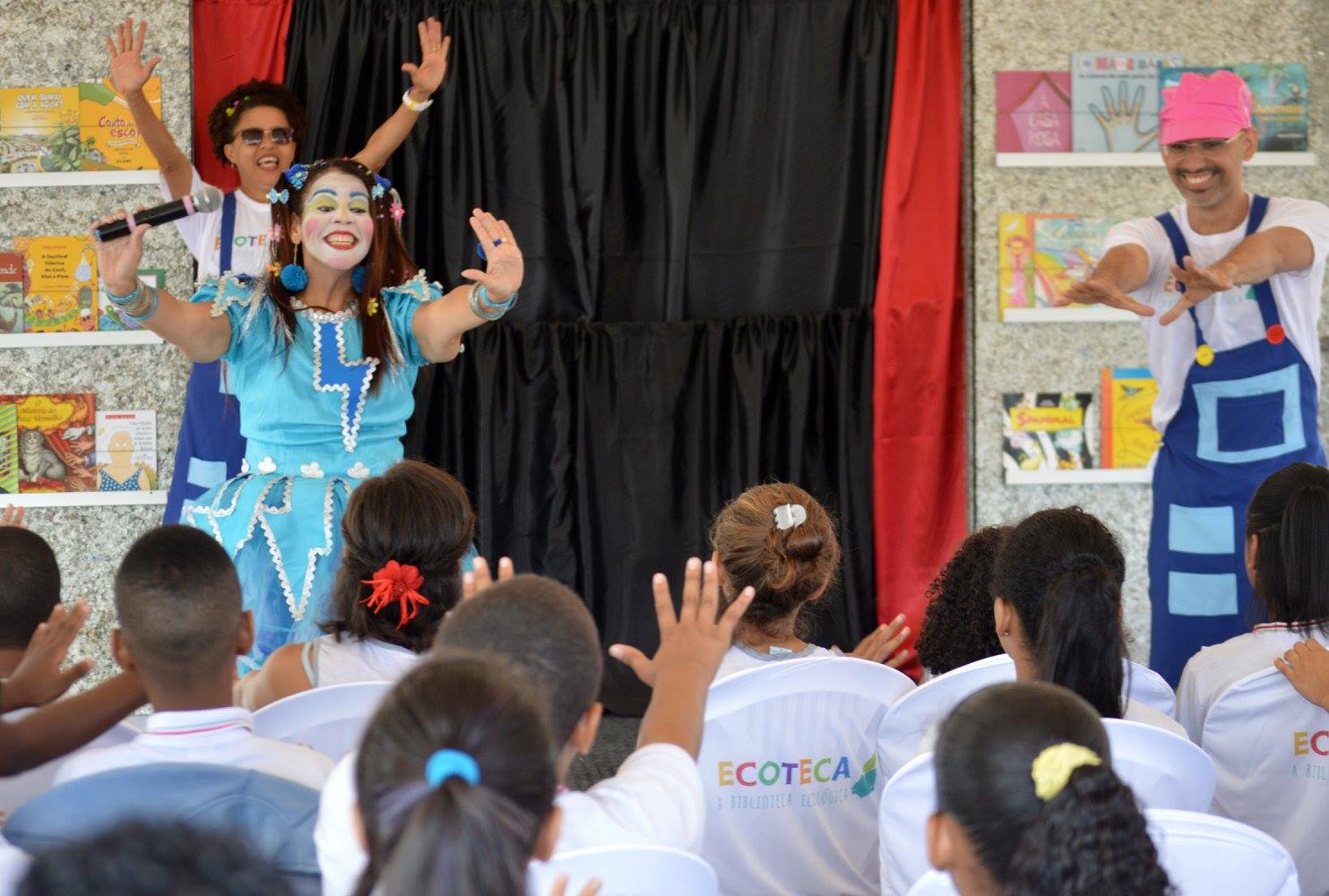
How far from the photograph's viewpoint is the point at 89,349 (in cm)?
456

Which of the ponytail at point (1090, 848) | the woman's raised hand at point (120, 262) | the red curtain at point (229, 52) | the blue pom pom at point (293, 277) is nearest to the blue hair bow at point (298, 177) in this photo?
the blue pom pom at point (293, 277)

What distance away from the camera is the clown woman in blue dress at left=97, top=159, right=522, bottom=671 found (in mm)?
3145

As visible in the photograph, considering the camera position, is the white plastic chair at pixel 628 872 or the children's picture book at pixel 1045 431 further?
the children's picture book at pixel 1045 431

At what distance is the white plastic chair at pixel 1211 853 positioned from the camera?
150cm

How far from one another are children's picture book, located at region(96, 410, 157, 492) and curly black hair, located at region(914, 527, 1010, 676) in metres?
2.76

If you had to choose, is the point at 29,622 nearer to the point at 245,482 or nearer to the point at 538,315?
the point at 245,482

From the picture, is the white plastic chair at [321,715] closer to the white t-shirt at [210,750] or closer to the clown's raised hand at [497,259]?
the white t-shirt at [210,750]

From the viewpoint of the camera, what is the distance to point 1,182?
14.9 feet

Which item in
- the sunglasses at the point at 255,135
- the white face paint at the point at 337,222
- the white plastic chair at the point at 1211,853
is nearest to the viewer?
the white plastic chair at the point at 1211,853

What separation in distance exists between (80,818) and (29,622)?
0.83 m

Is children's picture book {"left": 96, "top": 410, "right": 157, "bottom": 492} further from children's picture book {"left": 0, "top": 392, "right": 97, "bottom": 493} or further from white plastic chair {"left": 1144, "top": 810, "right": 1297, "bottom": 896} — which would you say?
white plastic chair {"left": 1144, "top": 810, "right": 1297, "bottom": 896}

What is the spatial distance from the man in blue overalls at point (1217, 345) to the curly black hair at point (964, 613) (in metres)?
1.05

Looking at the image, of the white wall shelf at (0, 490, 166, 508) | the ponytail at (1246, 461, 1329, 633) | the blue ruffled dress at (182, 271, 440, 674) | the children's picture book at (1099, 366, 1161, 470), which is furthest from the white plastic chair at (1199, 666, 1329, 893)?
the white wall shelf at (0, 490, 166, 508)

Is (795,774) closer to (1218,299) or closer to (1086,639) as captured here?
(1086,639)
